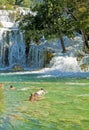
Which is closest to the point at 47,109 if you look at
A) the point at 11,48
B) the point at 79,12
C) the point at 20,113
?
the point at 20,113

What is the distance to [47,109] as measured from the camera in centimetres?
1783

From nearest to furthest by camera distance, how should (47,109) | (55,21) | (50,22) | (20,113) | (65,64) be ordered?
(20,113), (47,109), (65,64), (55,21), (50,22)

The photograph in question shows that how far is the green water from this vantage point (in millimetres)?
14812

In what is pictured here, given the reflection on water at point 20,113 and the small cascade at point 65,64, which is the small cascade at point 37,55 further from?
the reflection on water at point 20,113

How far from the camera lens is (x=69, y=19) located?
136ft

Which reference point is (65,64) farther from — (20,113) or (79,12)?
(20,113)

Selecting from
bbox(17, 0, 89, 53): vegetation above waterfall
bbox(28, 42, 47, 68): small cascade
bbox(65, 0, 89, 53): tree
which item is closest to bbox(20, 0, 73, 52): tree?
bbox(17, 0, 89, 53): vegetation above waterfall

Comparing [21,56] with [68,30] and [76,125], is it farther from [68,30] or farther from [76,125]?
[76,125]

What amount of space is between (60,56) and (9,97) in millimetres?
21134

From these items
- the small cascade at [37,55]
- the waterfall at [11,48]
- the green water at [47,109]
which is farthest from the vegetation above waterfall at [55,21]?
the green water at [47,109]

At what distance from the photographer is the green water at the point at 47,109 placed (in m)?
14.8

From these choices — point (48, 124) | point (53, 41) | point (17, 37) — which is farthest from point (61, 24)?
point (48, 124)

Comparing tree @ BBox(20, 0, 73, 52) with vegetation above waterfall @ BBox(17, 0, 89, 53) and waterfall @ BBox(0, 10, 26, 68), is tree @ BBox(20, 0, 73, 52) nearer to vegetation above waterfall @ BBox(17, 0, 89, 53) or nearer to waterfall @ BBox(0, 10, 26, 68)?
vegetation above waterfall @ BBox(17, 0, 89, 53)

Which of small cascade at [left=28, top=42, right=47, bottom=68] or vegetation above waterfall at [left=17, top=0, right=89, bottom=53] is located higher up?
vegetation above waterfall at [left=17, top=0, right=89, bottom=53]
